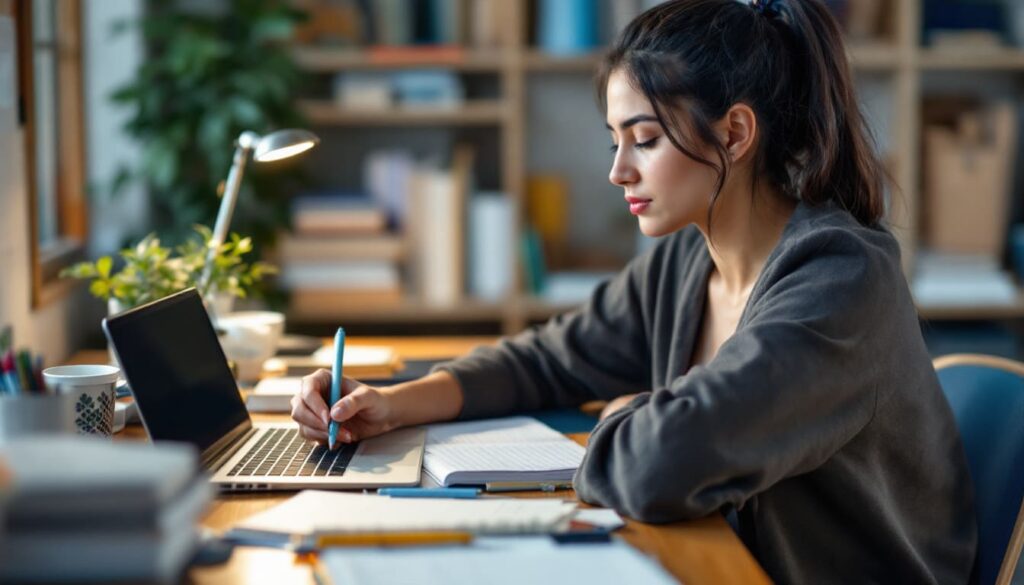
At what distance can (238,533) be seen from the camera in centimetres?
115

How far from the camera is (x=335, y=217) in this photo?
10.9 ft

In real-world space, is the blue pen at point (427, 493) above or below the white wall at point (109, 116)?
below

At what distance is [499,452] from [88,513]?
75cm

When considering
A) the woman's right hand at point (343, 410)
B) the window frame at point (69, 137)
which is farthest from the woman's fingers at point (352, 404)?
the window frame at point (69, 137)

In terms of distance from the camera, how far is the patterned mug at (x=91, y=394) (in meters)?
1.34

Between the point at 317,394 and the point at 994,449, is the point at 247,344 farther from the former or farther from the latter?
the point at 994,449

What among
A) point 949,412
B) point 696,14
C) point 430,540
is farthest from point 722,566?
point 696,14

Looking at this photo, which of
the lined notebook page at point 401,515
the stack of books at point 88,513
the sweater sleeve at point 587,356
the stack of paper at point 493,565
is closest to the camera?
the stack of books at point 88,513

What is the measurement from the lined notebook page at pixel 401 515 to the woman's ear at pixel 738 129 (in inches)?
20.0

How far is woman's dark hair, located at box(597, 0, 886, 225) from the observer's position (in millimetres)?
1496

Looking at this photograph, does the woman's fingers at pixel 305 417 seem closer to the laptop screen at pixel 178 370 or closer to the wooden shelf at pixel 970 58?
the laptop screen at pixel 178 370

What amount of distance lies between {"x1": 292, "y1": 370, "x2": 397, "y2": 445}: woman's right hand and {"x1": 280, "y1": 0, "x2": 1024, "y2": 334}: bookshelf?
1.81m

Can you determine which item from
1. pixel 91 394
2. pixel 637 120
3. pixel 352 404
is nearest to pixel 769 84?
pixel 637 120

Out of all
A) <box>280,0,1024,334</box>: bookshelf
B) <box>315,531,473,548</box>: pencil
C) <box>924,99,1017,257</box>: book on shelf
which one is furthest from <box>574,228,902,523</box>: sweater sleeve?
<box>924,99,1017,257</box>: book on shelf
